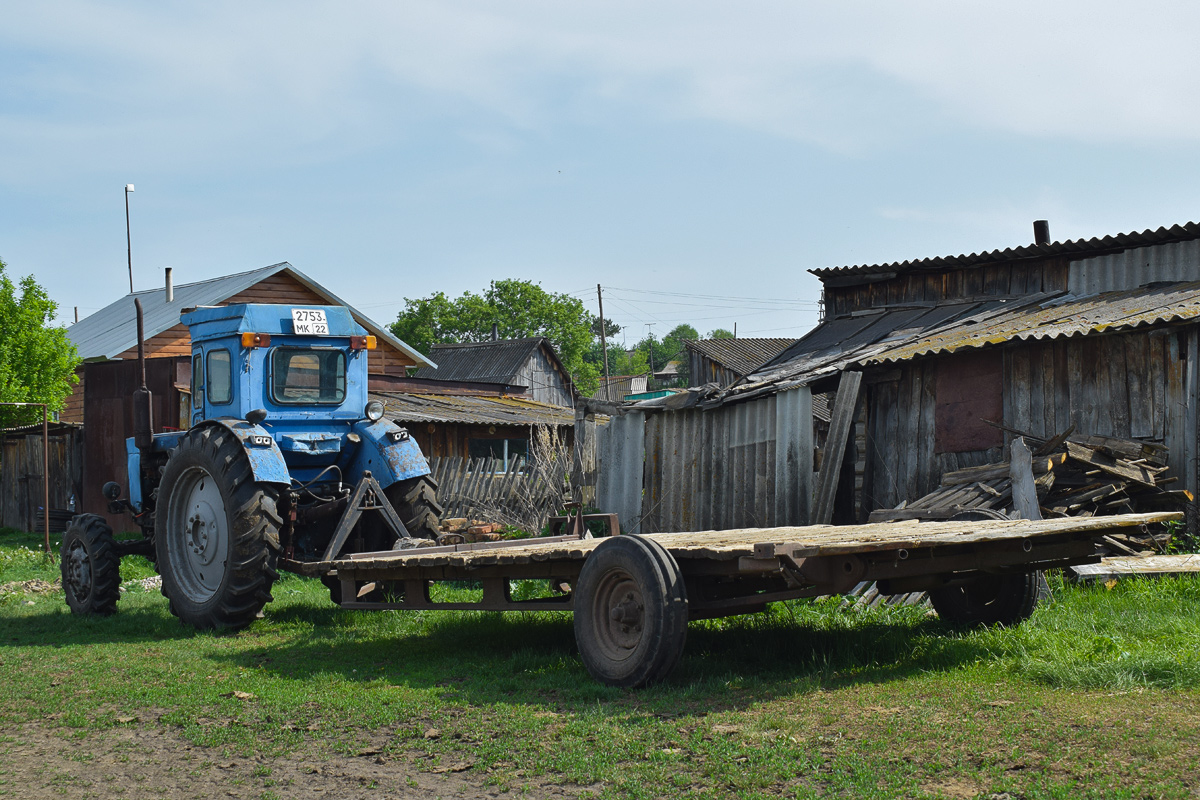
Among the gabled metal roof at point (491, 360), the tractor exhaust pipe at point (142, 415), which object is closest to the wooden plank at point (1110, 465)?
the tractor exhaust pipe at point (142, 415)

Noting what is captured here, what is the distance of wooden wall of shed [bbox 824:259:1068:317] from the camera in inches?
579

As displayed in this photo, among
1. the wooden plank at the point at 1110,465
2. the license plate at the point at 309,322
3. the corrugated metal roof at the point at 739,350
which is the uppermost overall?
the corrugated metal roof at the point at 739,350

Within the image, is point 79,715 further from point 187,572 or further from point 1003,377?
point 1003,377

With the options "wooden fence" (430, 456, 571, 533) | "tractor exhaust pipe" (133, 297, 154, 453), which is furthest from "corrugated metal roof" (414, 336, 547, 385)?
"tractor exhaust pipe" (133, 297, 154, 453)

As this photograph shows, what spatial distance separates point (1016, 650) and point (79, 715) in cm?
539

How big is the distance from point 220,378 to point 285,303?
19.0 m

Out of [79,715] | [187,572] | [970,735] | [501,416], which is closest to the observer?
[970,735]

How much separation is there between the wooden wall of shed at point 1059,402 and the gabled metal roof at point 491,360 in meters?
34.8

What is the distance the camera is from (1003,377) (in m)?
12.1

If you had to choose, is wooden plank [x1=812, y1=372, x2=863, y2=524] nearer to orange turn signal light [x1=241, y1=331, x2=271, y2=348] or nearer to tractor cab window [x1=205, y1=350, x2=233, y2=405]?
orange turn signal light [x1=241, y1=331, x2=271, y2=348]

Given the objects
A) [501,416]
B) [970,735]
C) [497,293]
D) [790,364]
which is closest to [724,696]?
[970,735]

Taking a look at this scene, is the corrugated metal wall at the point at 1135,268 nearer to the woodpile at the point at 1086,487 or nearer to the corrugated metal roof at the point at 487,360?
the woodpile at the point at 1086,487

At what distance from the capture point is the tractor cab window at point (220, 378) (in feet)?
31.1

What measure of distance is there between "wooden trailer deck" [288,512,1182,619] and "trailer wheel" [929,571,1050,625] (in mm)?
359
